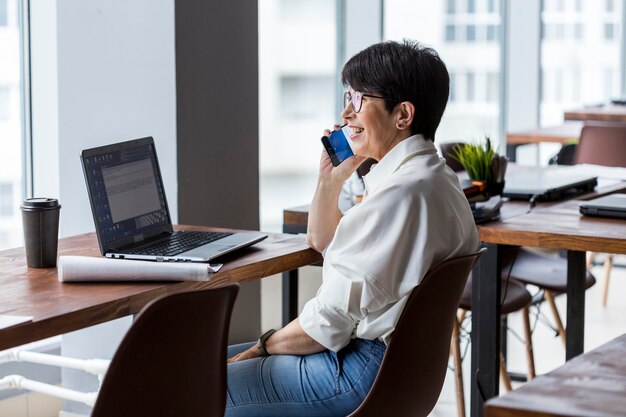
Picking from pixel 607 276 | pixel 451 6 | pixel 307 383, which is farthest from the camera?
pixel 451 6

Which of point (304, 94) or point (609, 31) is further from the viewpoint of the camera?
point (609, 31)

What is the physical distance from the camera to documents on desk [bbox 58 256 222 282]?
2.16 metres

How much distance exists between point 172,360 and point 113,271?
1.51 feet

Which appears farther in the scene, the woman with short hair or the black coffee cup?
the black coffee cup

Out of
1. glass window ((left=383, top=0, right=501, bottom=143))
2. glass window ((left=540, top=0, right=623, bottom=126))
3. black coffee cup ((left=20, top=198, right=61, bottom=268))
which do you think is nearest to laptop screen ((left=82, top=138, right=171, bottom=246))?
black coffee cup ((left=20, top=198, right=61, bottom=268))

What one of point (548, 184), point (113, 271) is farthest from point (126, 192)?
point (548, 184)

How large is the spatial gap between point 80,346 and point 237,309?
21.7 inches

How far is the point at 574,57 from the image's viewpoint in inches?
313

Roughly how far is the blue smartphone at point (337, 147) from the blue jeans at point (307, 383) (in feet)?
1.79

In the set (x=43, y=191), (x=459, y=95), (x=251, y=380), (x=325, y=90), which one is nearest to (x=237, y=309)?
(x=43, y=191)

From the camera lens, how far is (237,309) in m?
3.70

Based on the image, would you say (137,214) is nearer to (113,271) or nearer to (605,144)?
(113,271)

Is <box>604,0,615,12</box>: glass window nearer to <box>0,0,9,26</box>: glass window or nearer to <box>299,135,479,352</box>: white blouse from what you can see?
<box>0,0,9,26</box>: glass window

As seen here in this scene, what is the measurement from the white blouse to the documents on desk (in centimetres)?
29
